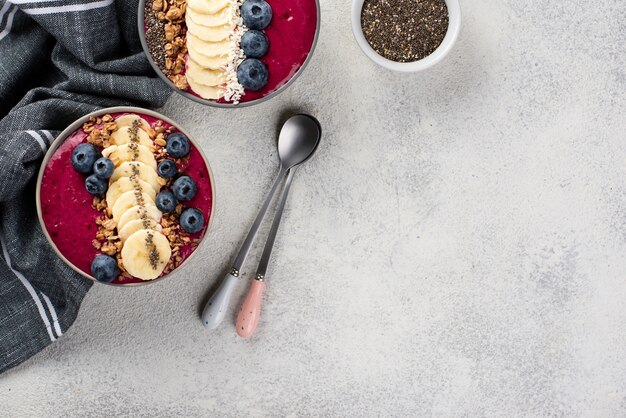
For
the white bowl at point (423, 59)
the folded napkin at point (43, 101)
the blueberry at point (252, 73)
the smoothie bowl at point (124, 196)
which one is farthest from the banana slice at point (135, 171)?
the white bowl at point (423, 59)

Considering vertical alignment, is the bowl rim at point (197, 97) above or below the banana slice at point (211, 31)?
below

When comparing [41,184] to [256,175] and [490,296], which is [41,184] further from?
[490,296]

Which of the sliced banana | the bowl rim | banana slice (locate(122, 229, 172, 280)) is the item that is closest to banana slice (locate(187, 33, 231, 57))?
the sliced banana

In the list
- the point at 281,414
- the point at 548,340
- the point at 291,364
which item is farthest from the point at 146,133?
the point at 548,340

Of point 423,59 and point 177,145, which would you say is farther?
point 423,59

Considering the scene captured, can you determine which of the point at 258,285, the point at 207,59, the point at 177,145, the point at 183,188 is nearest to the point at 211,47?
the point at 207,59

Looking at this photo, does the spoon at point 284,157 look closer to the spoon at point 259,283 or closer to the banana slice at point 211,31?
the spoon at point 259,283

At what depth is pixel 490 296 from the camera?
77.0 inches

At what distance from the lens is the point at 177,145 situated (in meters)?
1.62

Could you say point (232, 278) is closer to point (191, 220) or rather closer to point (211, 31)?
point (191, 220)

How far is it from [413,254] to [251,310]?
0.52m

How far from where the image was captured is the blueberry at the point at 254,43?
1.59 m

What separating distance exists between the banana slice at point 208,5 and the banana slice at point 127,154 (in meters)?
0.38

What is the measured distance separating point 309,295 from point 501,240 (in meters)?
0.62
